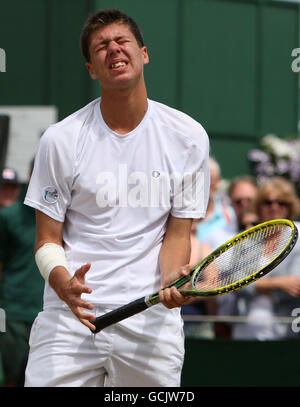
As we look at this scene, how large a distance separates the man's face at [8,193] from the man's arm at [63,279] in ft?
11.2

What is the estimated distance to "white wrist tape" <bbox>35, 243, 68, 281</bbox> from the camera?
3.34 metres

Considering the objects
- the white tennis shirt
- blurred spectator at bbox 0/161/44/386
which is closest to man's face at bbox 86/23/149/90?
the white tennis shirt

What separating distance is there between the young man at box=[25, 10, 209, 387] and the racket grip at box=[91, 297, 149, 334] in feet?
0.30

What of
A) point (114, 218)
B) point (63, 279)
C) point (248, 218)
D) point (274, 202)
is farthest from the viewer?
point (248, 218)

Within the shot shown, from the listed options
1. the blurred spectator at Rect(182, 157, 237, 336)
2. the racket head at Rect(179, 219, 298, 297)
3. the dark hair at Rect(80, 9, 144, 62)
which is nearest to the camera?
the racket head at Rect(179, 219, 298, 297)

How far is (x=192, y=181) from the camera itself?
3.46 meters

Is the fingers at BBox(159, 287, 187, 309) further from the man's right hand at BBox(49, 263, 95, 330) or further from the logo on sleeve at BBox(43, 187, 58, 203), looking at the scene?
the logo on sleeve at BBox(43, 187, 58, 203)

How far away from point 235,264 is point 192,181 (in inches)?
15.0

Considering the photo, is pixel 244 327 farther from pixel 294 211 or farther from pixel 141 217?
pixel 141 217

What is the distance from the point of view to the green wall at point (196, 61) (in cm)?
844

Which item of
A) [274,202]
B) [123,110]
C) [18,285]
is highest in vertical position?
[123,110]

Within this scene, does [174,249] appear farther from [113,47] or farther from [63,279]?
[113,47]

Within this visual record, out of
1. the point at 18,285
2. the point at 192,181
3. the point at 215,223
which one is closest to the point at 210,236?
the point at 215,223

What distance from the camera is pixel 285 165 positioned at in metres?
9.72
